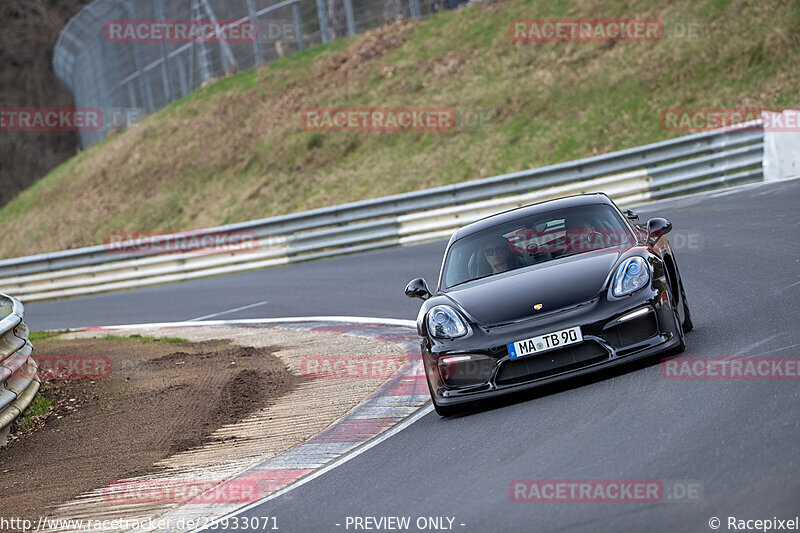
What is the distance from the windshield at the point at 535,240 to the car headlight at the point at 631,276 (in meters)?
0.62

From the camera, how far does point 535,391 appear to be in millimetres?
6602

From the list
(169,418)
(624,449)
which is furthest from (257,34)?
(624,449)

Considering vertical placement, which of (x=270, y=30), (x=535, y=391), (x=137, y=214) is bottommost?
(x=137, y=214)

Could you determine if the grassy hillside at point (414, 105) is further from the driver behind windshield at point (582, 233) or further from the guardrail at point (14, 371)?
the guardrail at point (14, 371)

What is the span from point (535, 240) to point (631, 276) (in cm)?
117

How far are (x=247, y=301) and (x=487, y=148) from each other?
10.8m

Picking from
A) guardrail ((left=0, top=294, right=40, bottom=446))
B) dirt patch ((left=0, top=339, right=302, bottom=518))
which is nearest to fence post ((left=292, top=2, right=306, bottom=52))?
dirt patch ((left=0, top=339, right=302, bottom=518))

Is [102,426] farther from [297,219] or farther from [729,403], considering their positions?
[297,219]

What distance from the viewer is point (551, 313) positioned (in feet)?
21.1

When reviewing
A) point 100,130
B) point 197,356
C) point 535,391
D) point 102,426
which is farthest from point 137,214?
point 535,391

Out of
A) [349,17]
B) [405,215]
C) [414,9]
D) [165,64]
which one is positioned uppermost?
[349,17]

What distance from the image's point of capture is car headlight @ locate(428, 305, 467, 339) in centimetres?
672

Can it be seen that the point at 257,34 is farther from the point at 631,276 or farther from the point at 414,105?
the point at 631,276

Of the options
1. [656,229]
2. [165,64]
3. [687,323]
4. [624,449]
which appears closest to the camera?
[624,449]
